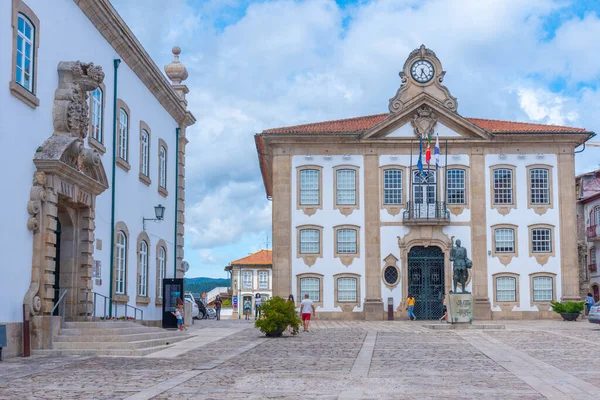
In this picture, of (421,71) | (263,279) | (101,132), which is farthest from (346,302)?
(263,279)

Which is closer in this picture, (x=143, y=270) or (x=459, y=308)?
(x=143, y=270)

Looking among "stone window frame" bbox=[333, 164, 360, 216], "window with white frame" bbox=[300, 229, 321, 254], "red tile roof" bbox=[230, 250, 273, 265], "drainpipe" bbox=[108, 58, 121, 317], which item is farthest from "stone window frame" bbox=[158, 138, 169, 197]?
"red tile roof" bbox=[230, 250, 273, 265]

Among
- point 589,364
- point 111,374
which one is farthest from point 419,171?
point 111,374

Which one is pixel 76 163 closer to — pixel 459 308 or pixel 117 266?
pixel 117 266

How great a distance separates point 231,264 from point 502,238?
136 ft

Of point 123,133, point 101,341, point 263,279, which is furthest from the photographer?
point 263,279

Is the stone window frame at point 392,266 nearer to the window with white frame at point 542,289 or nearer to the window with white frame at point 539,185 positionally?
the window with white frame at point 542,289

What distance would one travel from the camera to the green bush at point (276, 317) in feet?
72.5

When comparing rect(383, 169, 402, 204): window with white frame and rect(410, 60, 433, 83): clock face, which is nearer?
rect(383, 169, 402, 204): window with white frame

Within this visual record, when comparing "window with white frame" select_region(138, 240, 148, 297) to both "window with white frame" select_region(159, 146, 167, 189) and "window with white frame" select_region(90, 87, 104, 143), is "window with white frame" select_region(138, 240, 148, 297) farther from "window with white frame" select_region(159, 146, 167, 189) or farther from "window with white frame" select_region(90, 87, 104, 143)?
"window with white frame" select_region(90, 87, 104, 143)

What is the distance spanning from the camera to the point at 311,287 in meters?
37.8

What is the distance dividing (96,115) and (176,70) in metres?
9.68

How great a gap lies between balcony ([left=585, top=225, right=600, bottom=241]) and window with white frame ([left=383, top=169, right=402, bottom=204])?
2023 cm

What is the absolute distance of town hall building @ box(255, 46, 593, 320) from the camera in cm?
3769
